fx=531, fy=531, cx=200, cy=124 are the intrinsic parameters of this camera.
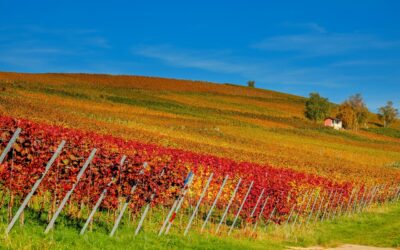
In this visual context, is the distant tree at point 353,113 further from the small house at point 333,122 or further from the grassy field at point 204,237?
the grassy field at point 204,237

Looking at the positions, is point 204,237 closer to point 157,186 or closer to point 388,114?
point 157,186

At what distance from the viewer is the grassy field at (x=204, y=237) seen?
9922 millimetres

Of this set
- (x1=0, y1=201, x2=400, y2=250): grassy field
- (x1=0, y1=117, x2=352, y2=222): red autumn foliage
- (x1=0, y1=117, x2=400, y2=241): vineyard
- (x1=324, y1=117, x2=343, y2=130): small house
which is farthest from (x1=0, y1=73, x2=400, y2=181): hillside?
(x1=0, y1=117, x2=352, y2=222): red autumn foliage

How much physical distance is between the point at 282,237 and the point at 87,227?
341 inches

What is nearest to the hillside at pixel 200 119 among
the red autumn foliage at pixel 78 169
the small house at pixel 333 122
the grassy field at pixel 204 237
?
the small house at pixel 333 122

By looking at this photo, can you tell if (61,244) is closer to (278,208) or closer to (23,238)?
(23,238)

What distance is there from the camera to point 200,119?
8306 centimetres

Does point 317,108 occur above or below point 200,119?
above

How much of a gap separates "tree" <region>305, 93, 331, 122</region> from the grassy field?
100 metres

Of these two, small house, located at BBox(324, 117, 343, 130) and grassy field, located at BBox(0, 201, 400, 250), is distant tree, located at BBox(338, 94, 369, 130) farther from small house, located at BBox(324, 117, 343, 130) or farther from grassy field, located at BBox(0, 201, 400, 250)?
grassy field, located at BBox(0, 201, 400, 250)

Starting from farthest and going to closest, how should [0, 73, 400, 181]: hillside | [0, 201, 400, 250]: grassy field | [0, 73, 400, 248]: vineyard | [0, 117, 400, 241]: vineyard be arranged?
1. [0, 73, 400, 181]: hillside
2. [0, 73, 400, 248]: vineyard
3. [0, 117, 400, 241]: vineyard
4. [0, 201, 400, 250]: grassy field

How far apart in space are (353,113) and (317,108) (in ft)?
39.5

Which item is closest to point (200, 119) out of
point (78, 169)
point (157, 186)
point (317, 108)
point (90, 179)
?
point (317, 108)

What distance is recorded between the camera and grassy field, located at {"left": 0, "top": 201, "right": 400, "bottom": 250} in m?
9.92
